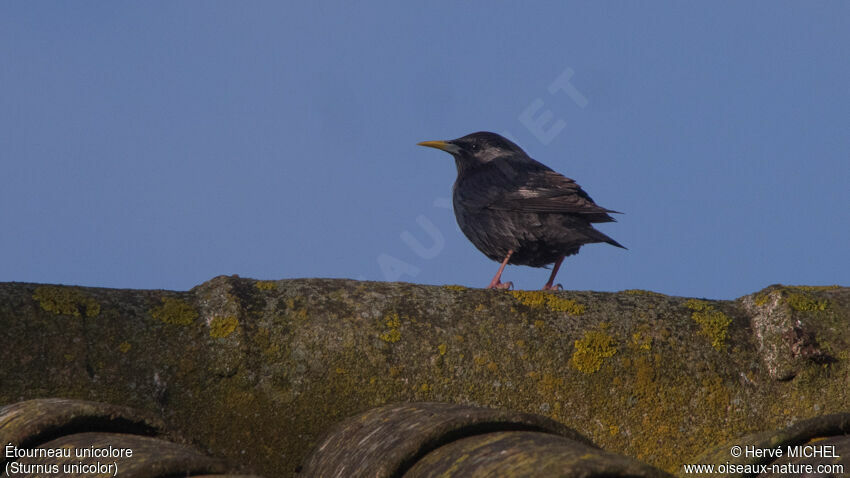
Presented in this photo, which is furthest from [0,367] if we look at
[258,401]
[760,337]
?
[760,337]

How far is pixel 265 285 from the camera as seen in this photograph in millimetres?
4520

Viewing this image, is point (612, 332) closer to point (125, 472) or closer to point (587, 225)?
point (587, 225)

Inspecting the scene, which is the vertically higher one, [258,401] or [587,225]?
[587,225]

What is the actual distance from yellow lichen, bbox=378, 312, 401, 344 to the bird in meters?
2.16

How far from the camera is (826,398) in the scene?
468cm

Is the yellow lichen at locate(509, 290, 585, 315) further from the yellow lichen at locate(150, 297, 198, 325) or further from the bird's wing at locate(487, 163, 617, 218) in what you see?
the bird's wing at locate(487, 163, 617, 218)

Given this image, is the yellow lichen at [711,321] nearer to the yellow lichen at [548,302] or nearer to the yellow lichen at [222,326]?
the yellow lichen at [548,302]

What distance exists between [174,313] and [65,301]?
51cm

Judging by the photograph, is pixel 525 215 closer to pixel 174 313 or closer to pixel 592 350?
pixel 592 350

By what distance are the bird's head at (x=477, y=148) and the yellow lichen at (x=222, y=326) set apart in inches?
166

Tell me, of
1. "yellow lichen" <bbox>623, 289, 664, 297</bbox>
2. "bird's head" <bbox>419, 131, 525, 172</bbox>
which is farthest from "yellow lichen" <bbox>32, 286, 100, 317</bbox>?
"bird's head" <bbox>419, 131, 525, 172</bbox>

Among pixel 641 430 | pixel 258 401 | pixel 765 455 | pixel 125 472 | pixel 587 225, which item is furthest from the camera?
pixel 587 225

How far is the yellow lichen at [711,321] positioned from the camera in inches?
188

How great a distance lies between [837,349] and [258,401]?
321cm
